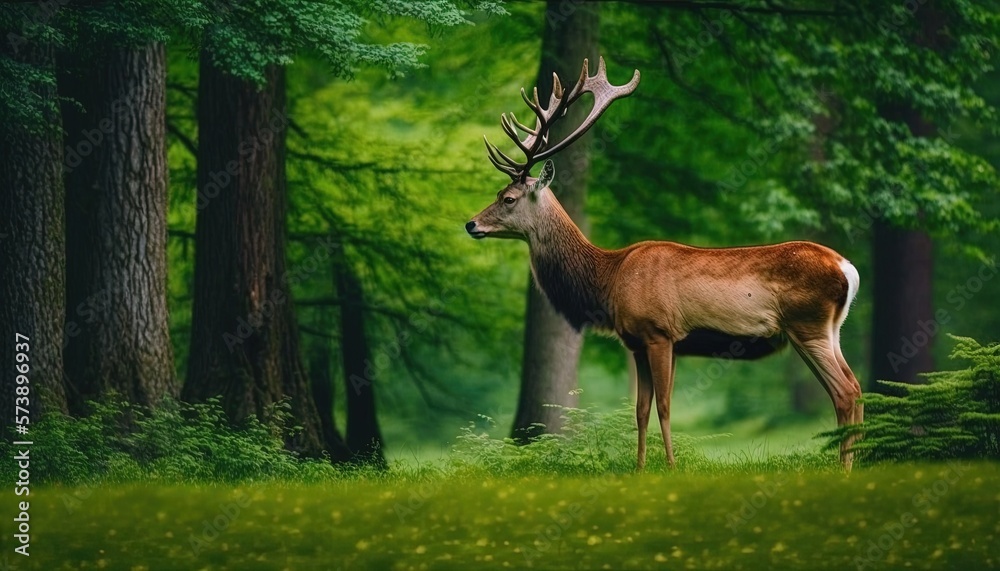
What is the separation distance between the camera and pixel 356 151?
55.1 ft

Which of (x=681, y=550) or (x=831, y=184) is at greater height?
(x=831, y=184)

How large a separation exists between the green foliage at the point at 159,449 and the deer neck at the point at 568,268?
257 centimetres

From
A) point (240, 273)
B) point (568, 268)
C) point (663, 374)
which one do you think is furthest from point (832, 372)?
point (240, 273)

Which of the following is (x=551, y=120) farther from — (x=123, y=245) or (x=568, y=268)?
(x=123, y=245)

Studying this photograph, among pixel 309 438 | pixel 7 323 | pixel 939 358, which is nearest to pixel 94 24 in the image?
pixel 7 323

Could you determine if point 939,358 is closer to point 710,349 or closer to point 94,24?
point 710,349

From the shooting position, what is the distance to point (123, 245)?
11.9 meters

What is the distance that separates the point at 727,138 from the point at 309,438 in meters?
7.35

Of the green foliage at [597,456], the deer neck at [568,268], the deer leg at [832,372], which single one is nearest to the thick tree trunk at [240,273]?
the green foliage at [597,456]

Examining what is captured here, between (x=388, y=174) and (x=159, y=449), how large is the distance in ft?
20.2

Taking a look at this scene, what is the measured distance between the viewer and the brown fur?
1012cm

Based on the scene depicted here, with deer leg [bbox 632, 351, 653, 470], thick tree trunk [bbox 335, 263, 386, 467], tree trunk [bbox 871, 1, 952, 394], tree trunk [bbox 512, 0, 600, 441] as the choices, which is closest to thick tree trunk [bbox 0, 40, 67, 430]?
thick tree trunk [bbox 335, 263, 386, 467]

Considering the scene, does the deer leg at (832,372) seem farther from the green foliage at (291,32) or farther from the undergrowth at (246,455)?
the green foliage at (291,32)

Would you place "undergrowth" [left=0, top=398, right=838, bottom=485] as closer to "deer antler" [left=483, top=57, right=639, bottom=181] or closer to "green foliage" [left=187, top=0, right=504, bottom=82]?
"deer antler" [left=483, top=57, right=639, bottom=181]
